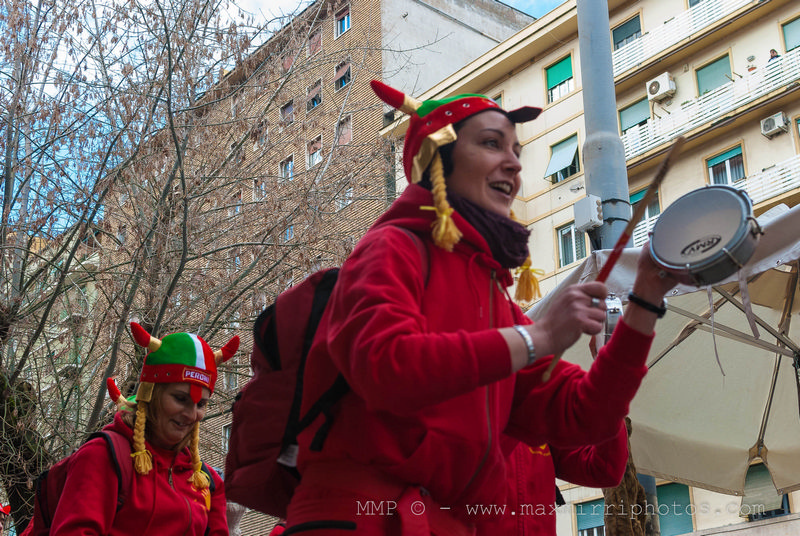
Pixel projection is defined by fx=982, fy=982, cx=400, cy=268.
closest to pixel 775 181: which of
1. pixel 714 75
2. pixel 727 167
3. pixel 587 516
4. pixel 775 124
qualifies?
pixel 775 124

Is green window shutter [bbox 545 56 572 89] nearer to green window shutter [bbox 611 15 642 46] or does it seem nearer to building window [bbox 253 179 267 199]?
green window shutter [bbox 611 15 642 46]

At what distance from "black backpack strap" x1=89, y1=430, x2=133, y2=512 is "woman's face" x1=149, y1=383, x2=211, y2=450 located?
0.76ft

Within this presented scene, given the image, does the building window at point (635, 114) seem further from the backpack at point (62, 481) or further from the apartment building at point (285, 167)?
the backpack at point (62, 481)

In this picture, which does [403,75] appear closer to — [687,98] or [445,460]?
[687,98]

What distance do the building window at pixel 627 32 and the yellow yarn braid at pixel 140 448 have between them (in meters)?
24.9

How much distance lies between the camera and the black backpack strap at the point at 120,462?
4.60m

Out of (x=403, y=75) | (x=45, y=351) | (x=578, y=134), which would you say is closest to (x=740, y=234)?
(x=45, y=351)

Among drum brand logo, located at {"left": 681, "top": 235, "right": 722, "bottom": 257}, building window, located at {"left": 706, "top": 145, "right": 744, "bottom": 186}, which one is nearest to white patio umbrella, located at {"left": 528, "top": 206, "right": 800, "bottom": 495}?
drum brand logo, located at {"left": 681, "top": 235, "right": 722, "bottom": 257}

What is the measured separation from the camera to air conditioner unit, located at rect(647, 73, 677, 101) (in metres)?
25.7

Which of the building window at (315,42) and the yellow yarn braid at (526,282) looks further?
the building window at (315,42)

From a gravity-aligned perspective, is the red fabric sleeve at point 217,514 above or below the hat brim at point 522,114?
below

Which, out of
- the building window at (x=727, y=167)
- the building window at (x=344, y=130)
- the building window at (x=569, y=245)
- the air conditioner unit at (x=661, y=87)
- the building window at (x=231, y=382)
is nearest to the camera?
the building window at (x=231, y=382)

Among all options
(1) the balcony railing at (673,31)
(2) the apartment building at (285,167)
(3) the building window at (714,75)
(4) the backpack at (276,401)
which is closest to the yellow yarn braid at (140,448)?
(4) the backpack at (276,401)

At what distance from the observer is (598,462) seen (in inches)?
125
